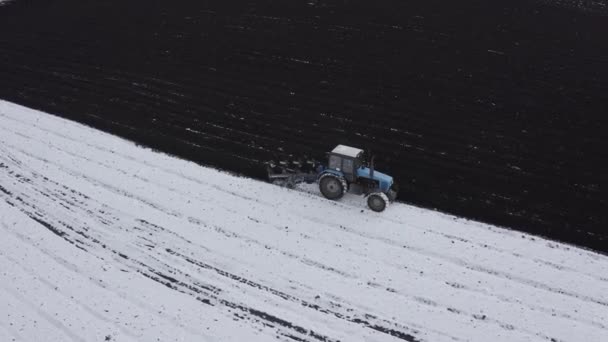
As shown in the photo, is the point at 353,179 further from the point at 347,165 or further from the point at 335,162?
the point at 335,162

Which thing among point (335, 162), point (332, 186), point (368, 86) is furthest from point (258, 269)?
point (368, 86)

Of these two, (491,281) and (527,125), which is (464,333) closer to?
(491,281)

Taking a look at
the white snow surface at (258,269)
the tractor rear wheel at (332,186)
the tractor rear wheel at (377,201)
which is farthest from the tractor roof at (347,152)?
A: the white snow surface at (258,269)

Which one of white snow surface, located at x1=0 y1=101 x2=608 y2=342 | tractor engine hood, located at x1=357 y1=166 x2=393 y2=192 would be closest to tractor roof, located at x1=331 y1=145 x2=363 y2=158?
tractor engine hood, located at x1=357 y1=166 x2=393 y2=192

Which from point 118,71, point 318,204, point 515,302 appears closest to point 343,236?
point 318,204

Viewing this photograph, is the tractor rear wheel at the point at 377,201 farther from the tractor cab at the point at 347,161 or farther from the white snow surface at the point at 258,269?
the tractor cab at the point at 347,161

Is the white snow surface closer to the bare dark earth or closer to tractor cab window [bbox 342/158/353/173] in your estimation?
tractor cab window [bbox 342/158/353/173]
